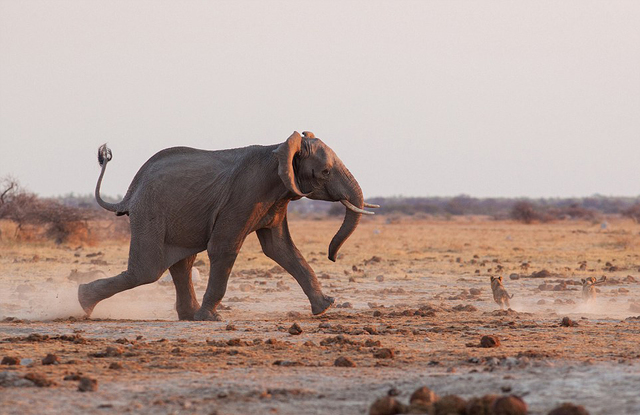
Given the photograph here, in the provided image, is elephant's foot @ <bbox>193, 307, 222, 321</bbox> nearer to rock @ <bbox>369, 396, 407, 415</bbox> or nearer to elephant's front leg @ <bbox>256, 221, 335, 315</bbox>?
elephant's front leg @ <bbox>256, 221, 335, 315</bbox>

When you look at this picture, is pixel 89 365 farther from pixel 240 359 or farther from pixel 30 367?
pixel 240 359

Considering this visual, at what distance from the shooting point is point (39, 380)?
7.11 metres

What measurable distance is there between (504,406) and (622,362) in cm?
275

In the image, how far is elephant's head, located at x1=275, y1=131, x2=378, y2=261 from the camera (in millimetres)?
12383

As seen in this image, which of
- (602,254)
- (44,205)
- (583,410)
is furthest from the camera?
(44,205)

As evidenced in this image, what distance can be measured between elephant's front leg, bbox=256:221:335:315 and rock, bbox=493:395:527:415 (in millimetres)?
7170

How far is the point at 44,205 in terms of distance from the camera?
103 ft

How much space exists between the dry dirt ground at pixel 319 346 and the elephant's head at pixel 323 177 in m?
1.48

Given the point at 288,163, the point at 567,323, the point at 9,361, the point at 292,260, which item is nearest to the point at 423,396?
the point at 9,361

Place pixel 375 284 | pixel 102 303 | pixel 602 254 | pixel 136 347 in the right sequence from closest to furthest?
pixel 136 347, pixel 102 303, pixel 375 284, pixel 602 254

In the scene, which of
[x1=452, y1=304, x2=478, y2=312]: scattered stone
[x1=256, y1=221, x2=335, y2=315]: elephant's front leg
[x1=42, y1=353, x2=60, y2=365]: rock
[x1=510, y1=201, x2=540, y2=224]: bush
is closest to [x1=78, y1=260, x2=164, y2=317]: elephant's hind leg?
[x1=256, y1=221, x2=335, y2=315]: elephant's front leg

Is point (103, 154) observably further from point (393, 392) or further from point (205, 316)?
point (393, 392)

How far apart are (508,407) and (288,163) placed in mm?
6681

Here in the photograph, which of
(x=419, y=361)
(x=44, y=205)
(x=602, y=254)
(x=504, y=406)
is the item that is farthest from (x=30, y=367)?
(x=44, y=205)
